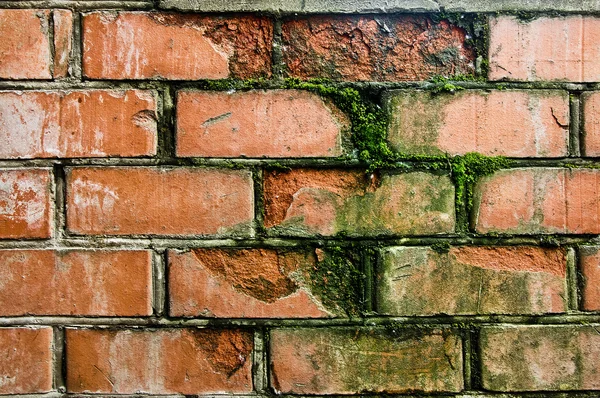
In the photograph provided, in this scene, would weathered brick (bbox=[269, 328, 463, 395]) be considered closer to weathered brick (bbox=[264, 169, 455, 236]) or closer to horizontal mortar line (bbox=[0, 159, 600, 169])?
weathered brick (bbox=[264, 169, 455, 236])

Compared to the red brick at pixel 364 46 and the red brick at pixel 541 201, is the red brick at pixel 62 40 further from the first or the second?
the red brick at pixel 541 201

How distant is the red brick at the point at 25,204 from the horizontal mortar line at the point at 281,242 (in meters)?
0.02

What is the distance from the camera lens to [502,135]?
0.74 m

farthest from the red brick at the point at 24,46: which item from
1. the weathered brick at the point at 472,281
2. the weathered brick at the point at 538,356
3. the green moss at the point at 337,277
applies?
the weathered brick at the point at 538,356

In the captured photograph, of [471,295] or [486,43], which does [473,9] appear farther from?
[471,295]

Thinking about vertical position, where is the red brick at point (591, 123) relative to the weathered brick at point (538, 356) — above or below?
above

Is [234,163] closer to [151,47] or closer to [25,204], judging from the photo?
[151,47]

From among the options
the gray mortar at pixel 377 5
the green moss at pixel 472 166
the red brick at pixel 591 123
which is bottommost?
the green moss at pixel 472 166

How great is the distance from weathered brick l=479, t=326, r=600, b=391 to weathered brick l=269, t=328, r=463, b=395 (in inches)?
2.3

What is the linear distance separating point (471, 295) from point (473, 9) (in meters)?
0.50

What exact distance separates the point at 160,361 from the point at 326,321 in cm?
30

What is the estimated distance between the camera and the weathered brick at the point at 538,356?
0.74m

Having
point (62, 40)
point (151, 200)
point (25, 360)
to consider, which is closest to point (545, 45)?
point (151, 200)

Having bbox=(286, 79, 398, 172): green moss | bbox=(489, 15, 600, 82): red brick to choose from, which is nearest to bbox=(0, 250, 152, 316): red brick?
bbox=(286, 79, 398, 172): green moss
